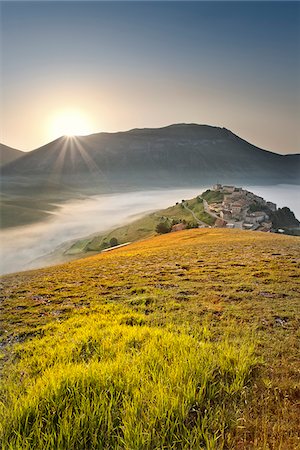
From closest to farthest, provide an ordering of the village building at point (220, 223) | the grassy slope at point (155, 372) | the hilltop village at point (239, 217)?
the grassy slope at point (155, 372)
the village building at point (220, 223)
the hilltop village at point (239, 217)

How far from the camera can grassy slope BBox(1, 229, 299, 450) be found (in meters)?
3.69

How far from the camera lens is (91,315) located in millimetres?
9359

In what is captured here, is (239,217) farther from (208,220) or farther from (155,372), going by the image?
(155,372)

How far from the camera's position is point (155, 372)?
4.84 m

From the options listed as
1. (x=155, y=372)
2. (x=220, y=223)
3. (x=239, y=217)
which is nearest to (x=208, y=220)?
(x=220, y=223)

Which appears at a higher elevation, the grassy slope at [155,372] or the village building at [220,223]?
the grassy slope at [155,372]

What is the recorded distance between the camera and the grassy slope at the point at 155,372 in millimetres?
3691

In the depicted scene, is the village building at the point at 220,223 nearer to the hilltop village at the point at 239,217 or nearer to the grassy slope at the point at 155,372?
the hilltop village at the point at 239,217

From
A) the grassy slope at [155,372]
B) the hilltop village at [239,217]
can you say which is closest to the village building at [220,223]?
the hilltop village at [239,217]

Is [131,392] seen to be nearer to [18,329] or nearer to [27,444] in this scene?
[27,444]

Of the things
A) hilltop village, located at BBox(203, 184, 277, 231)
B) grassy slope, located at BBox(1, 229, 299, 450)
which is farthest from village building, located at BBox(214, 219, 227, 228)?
grassy slope, located at BBox(1, 229, 299, 450)

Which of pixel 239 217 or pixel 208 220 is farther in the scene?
pixel 239 217

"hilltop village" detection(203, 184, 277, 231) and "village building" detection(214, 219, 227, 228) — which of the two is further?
"hilltop village" detection(203, 184, 277, 231)

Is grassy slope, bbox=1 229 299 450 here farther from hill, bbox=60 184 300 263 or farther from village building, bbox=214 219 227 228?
village building, bbox=214 219 227 228
